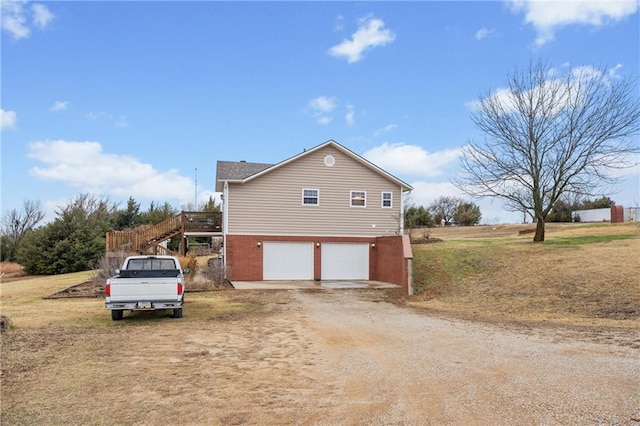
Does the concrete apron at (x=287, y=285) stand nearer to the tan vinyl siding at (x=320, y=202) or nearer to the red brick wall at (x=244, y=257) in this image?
the red brick wall at (x=244, y=257)

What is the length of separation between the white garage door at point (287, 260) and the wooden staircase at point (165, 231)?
13.7ft

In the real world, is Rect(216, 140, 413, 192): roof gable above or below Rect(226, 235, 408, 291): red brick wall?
above

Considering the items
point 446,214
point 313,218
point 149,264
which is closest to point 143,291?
point 149,264

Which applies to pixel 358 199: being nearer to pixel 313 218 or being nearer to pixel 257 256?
pixel 313 218

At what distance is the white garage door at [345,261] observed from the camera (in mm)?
26406

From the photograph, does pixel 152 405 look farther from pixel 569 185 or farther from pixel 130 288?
pixel 569 185

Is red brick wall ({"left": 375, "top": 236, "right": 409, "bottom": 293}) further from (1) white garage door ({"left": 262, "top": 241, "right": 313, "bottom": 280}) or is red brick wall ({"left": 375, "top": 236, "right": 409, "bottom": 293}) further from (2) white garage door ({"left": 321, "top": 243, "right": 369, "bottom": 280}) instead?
(1) white garage door ({"left": 262, "top": 241, "right": 313, "bottom": 280})

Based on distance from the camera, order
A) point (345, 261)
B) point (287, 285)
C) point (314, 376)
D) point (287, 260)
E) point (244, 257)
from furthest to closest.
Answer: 1. point (345, 261)
2. point (287, 260)
3. point (244, 257)
4. point (287, 285)
5. point (314, 376)

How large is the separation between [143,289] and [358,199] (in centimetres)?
1621

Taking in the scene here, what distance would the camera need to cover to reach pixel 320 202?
86.0ft

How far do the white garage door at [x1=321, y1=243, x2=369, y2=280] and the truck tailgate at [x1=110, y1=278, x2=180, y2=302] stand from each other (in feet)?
47.7

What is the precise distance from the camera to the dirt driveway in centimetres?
522

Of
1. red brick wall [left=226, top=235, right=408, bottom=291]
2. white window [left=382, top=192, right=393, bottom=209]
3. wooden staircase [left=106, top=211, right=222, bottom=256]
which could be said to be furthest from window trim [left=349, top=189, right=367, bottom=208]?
wooden staircase [left=106, top=211, right=222, bottom=256]

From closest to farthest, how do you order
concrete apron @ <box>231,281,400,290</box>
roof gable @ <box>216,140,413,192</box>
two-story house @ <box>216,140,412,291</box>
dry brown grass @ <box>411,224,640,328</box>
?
dry brown grass @ <box>411,224,640,328</box>, concrete apron @ <box>231,281,400,290</box>, two-story house @ <box>216,140,412,291</box>, roof gable @ <box>216,140,413,192</box>
